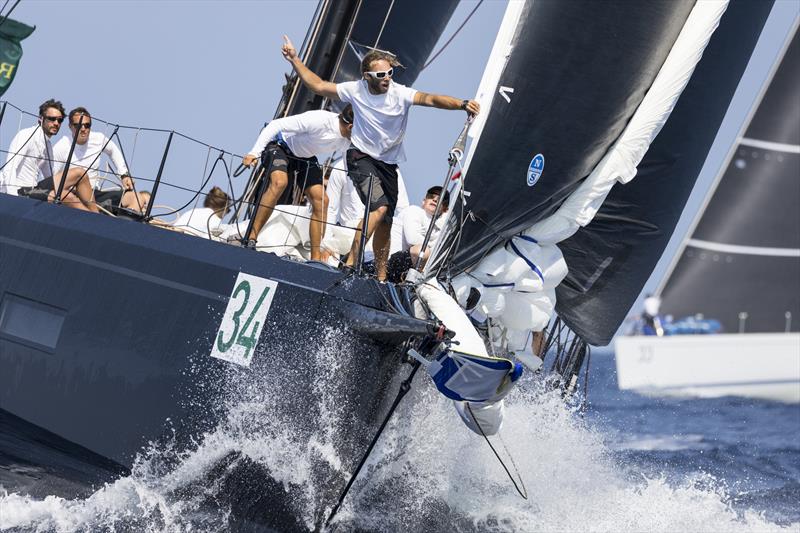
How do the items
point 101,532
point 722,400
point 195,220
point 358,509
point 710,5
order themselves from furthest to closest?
point 722,400, point 195,220, point 710,5, point 358,509, point 101,532

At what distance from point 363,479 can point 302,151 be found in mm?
1937

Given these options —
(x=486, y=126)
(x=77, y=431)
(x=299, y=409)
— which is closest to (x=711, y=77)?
(x=486, y=126)

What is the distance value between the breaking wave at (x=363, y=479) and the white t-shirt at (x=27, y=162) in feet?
9.76

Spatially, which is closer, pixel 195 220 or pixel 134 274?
pixel 134 274

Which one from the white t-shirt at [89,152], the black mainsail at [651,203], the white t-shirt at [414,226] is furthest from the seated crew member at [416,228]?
the white t-shirt at [89,152]

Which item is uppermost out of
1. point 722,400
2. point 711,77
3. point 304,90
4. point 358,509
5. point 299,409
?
point 711,77

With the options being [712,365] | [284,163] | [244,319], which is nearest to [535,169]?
[284,163]

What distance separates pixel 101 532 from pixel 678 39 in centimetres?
371

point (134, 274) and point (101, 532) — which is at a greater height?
point (134, 274)

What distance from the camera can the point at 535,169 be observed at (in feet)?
19.6

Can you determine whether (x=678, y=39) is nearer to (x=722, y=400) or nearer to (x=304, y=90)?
(x=304, y=90)

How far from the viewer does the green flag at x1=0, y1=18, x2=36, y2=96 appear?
873 centimetres

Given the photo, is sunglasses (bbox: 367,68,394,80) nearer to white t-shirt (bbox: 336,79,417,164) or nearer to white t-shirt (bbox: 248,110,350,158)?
white t-shirt (bbox: 336,79,417,164)

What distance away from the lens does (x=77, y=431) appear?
6.08 meters
